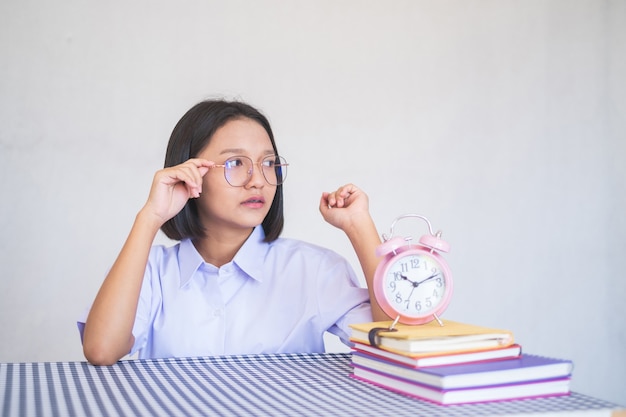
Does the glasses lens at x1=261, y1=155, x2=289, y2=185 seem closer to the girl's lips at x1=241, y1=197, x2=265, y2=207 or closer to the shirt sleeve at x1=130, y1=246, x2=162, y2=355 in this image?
the girl's lips at x1=241, y1=197, x2=265, y2=207

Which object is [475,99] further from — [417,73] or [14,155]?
[14,155]

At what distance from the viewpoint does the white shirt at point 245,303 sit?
1800mm

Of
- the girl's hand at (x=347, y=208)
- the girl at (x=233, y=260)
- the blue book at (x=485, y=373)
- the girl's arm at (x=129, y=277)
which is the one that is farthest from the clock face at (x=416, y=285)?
the girl's arm at (x=129, y=277)

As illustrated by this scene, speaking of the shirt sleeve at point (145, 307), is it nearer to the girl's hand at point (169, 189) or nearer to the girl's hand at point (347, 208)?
the girl's hand at point (169, 189)

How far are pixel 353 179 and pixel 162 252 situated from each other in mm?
1676

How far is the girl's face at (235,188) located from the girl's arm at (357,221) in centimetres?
17

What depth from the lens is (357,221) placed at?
1790 mm

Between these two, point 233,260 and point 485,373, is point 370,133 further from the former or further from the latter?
point 485,373

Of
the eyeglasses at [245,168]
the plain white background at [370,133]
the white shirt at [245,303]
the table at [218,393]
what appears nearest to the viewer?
the table at [218,393]

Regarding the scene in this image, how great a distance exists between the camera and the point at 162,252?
6.41 feet

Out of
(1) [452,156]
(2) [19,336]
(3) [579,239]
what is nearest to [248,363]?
(2) [19,336]

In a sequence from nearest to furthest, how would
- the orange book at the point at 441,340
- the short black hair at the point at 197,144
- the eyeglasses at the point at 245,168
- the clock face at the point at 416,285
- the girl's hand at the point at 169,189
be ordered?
the orange book at the point at 441,340 < the clock face at the point at 416,285 < the girl's hand at the point at 169,189 < the eyeglasses at the point at 245,168 < the short black hair at the point at 197,144

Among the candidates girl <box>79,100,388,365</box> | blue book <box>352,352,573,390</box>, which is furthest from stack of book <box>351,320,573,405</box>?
girl <box>79,100,388,365</box>

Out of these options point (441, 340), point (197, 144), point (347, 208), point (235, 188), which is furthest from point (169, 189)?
point (441, 340)
